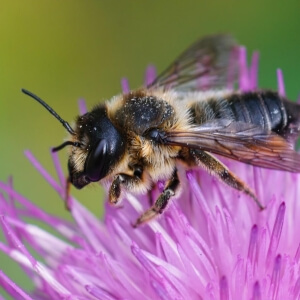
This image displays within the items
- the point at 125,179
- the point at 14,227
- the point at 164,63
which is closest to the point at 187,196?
the point at 125,179

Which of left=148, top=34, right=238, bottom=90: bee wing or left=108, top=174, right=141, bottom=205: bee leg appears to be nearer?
left=108, top=174, right=141, bottom=205: bee leg

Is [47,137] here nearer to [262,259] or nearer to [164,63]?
[164,63]

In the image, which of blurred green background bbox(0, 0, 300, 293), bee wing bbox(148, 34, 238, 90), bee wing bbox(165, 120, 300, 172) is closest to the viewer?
bee wing bbox(165, 120, 300, 172)

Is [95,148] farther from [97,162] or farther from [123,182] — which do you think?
[123,182]

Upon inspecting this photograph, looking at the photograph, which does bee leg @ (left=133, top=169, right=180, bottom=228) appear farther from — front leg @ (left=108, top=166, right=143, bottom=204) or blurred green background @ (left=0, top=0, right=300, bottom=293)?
blurred green background @ (left=0, top=0, right=300, bottom=293)

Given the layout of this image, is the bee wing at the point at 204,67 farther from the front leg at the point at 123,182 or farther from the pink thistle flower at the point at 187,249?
the front leg at the point at 123,182

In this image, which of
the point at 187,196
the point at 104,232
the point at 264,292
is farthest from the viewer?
the point at 104,232

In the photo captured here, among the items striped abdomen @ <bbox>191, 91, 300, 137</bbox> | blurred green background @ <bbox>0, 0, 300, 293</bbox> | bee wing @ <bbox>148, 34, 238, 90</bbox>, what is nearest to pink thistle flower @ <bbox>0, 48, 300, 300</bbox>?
striped abdomen @ <bbox>191, 91, 300, 137</bbox>

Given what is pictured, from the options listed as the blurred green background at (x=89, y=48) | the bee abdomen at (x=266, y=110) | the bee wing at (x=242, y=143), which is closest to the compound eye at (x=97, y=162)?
the bee wing at (x=242, y=143)
